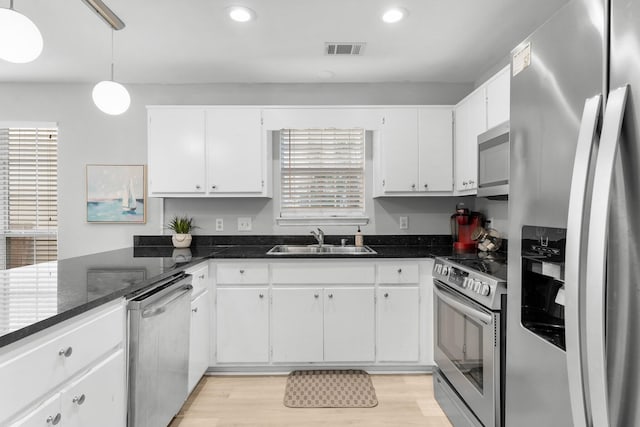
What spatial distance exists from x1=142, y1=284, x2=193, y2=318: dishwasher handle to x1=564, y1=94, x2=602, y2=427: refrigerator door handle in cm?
158

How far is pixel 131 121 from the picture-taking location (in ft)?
11.1

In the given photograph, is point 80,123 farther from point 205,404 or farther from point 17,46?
point 205,404

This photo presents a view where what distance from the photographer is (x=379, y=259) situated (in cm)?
277

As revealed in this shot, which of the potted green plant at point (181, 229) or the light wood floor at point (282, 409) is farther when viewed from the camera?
the potted green plant at point (181, 229)

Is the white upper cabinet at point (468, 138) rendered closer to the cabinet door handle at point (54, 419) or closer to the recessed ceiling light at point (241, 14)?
the recessed ceiling light at point (241, 14)

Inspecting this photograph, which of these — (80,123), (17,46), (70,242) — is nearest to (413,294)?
(17,46)

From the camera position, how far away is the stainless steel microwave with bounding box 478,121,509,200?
202cm

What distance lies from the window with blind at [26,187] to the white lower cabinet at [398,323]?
10.3 ft

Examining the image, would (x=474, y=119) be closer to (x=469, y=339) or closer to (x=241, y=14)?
(x=469, y=339)

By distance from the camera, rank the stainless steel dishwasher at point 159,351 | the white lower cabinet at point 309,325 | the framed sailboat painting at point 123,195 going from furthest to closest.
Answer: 1. the framed sailboat painting at point 123,195
2. the white lower cabinet at point 309,325
3. the stainless steel dishwasher at point 159,351

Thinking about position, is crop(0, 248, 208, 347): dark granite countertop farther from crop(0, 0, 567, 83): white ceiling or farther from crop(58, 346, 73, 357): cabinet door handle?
crop(0, 0, 567, 83): white ceiling

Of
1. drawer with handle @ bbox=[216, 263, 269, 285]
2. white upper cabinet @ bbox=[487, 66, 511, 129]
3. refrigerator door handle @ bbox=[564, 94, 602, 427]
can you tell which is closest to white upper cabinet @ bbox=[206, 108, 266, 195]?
drawer with handle @ bbox=[216, 263, 269, 285]

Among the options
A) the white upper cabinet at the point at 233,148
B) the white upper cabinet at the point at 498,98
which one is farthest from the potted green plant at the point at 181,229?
the white upper cabinet at the point at 498,98

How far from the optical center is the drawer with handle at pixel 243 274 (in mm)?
2760
